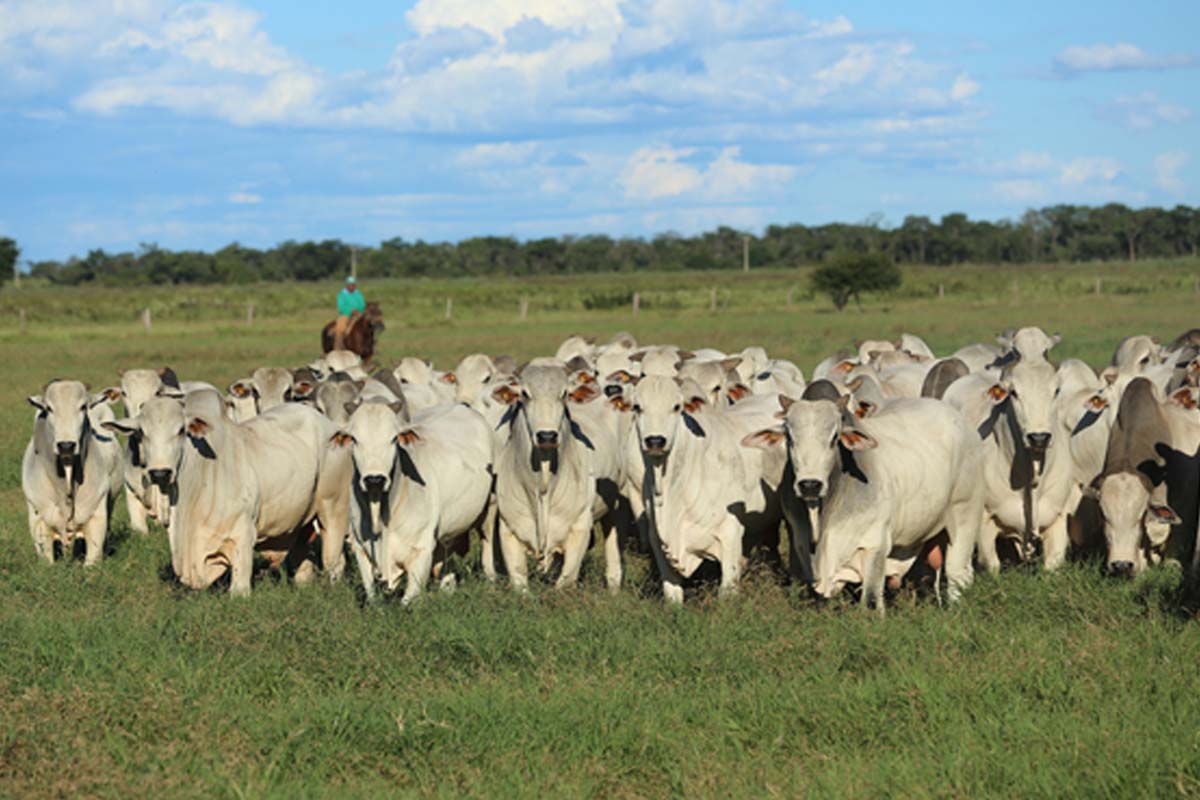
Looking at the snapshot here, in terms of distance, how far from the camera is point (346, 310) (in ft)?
87.1

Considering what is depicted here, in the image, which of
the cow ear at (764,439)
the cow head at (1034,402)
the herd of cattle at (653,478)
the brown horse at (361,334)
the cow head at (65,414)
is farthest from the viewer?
the brown horse at (361,334)

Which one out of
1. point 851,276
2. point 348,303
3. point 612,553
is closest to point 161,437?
point 612,553

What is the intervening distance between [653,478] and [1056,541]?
9.51 feet

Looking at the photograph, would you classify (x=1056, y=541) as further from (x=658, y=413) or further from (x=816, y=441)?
(x=658, y=413)

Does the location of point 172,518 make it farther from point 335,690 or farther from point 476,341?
point 476,341

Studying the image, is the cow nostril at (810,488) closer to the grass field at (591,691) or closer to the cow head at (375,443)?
the grass field at (591,691)

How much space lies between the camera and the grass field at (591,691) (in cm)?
614

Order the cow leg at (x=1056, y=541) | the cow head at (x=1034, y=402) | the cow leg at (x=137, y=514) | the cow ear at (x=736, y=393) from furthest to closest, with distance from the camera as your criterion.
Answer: the cow leg at (x=137, y=514), the cow ear at (x=736, y=393), the cow leg at (x=1056, y=541), the cow head at (x=1034, y=402)

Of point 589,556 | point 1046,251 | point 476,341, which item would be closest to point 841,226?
point 1046,251

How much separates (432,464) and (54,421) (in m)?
3.19

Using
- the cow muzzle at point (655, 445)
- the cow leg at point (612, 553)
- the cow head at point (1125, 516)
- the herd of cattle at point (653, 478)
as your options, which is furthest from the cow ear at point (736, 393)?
the cow head at point (1125, 516)

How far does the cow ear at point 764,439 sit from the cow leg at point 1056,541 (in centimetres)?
240

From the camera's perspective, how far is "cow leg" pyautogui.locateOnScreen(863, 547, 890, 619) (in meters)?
8.91

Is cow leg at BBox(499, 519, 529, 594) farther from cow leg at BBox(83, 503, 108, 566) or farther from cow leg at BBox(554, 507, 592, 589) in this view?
cow leg at BBox(83, 503, 108, 566)
